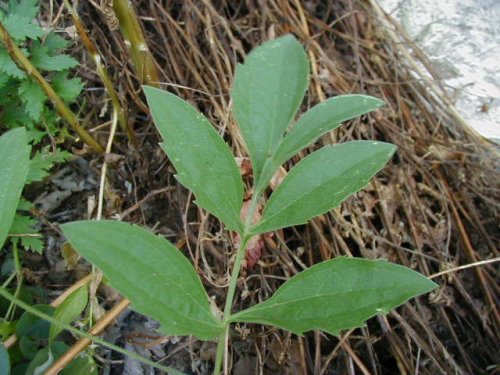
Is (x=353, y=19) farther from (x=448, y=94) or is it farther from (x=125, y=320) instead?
(x=125, y=320)

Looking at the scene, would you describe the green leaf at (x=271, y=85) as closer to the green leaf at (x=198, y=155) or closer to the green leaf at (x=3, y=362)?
the green leaf at (x=198, y=155)

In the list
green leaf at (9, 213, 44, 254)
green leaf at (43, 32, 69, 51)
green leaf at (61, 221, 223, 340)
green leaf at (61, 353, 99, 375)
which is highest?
green leaf at (43, 32, 69, 51)

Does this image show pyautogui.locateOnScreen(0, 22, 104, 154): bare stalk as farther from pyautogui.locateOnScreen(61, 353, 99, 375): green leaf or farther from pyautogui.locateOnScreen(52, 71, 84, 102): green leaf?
pyautogui.locateOnScreen(61, 353, 99, 375): green leaf

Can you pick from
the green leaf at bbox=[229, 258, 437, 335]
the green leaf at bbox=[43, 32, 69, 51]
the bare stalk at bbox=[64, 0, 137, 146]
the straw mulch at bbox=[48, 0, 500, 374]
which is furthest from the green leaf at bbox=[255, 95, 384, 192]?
the green leaf at bbox=[43, 32, 69, 51]

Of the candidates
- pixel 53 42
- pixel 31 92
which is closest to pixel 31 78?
pixel 31 92

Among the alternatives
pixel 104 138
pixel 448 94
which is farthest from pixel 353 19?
pixel 104 138

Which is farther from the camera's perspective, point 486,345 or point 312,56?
point 312,56
